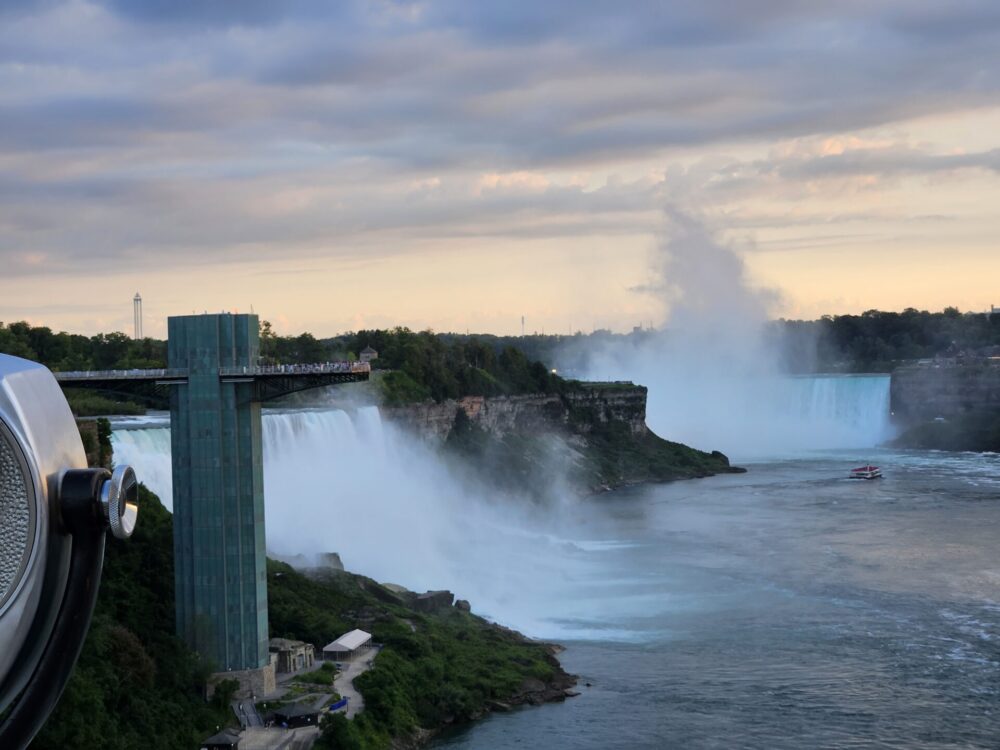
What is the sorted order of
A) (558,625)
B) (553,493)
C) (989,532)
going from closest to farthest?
(558,625), (989,532), (553,493)

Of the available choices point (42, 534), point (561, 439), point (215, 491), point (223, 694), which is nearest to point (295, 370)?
point (215, 491)

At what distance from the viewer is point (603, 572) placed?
3647 cm

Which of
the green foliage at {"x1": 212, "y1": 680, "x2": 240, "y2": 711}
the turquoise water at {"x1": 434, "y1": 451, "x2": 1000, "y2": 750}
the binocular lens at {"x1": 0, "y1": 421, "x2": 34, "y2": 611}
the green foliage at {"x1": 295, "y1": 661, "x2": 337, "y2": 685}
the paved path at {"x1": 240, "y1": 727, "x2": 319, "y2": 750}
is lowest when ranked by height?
the turquoise water at {"x1": 434, "y1": 451, "x2": 1000, "y2": 750}

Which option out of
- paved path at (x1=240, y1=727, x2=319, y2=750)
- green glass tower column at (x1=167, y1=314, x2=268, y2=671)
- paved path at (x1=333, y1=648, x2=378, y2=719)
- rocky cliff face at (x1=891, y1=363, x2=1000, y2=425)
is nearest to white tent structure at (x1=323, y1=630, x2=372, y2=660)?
paved path at (x1=333, y1=648, x2=378, y2=719)

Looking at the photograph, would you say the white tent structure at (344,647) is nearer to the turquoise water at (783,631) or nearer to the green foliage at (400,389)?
the turquoise water at (783,631)

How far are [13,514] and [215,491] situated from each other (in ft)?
57.8

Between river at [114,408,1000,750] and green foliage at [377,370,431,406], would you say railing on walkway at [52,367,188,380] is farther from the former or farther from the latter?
green foliage at [377,370,431,406]

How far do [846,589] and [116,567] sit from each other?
60.0ft

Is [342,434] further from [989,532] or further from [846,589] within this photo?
[989,532]

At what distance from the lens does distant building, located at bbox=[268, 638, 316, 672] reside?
70.2ft

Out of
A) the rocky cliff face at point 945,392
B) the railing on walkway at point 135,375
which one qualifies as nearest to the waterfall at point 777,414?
the rocky cliff face at point 945,392

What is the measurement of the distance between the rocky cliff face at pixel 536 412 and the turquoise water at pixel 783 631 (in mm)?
8226

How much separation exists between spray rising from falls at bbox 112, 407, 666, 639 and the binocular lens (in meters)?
23.2

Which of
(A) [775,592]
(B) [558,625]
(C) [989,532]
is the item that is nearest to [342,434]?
(B) [558,625]
